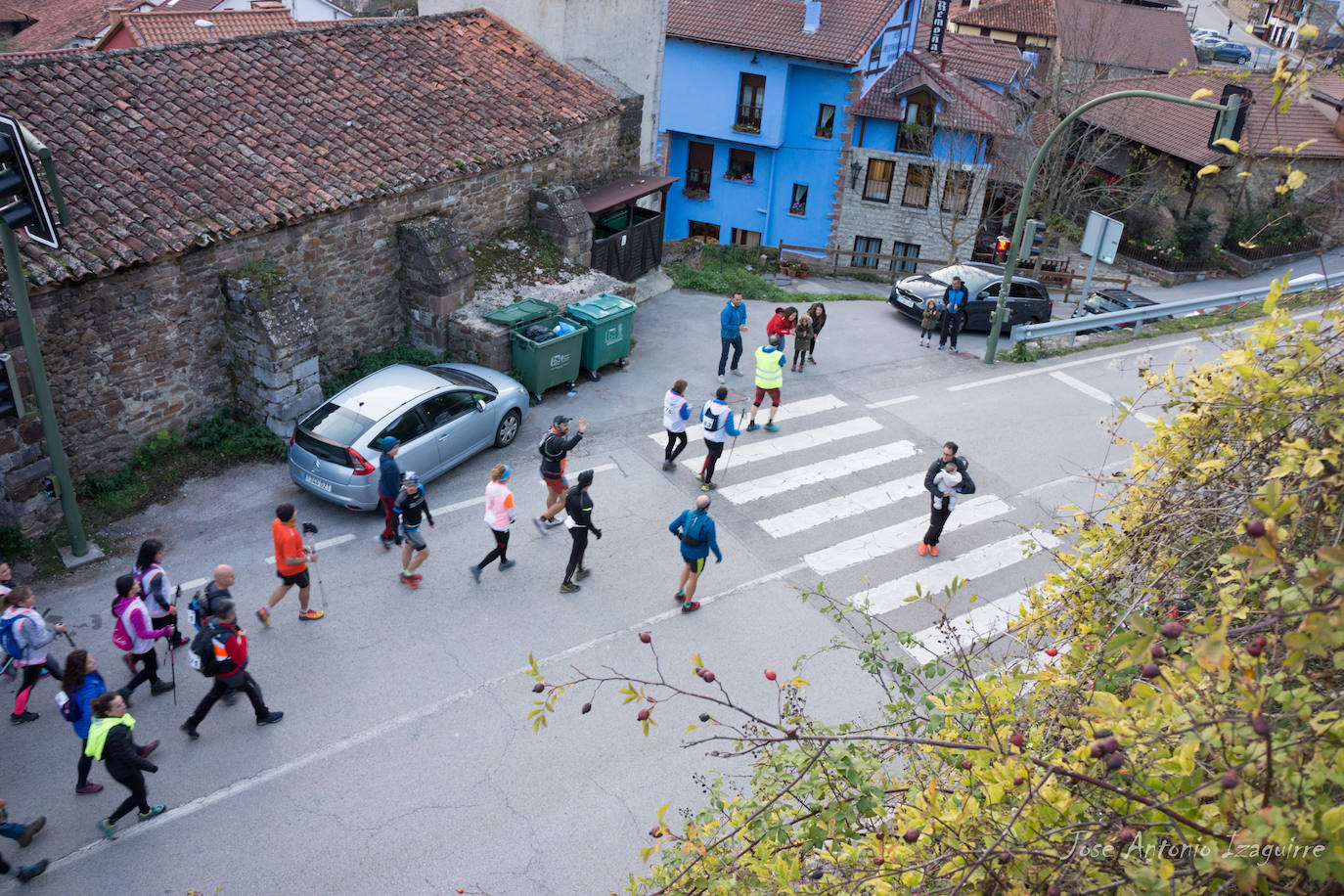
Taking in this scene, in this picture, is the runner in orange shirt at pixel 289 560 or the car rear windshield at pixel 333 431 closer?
the runner in orange shirt at pixel 289 560

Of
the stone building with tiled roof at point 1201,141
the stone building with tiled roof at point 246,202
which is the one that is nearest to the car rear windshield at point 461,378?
the stone building with tiled roof at point 246,202

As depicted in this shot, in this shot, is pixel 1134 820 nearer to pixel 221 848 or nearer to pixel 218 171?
pixel 221 848

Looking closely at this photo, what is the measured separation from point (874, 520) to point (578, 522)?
4.38 meters

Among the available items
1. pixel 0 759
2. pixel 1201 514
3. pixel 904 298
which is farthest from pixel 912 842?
pixel 904 298

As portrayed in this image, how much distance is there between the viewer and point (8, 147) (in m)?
8.96

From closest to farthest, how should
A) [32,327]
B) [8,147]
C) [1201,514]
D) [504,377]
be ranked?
[1201,514], [8,147], [32,327], [504,377]

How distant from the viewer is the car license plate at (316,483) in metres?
11.7

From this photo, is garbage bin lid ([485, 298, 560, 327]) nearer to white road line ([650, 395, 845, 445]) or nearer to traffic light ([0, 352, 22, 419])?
white road line ([650, 395, 845, 445])

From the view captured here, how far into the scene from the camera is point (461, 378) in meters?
13.6

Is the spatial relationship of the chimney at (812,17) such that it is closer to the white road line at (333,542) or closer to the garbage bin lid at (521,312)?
the garbage bin lid at (521,312)

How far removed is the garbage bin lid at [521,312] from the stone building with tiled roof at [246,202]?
2.45 ft

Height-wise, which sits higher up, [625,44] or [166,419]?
[625,44]

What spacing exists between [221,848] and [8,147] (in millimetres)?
6505

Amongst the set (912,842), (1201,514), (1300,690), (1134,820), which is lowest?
(912,842)
